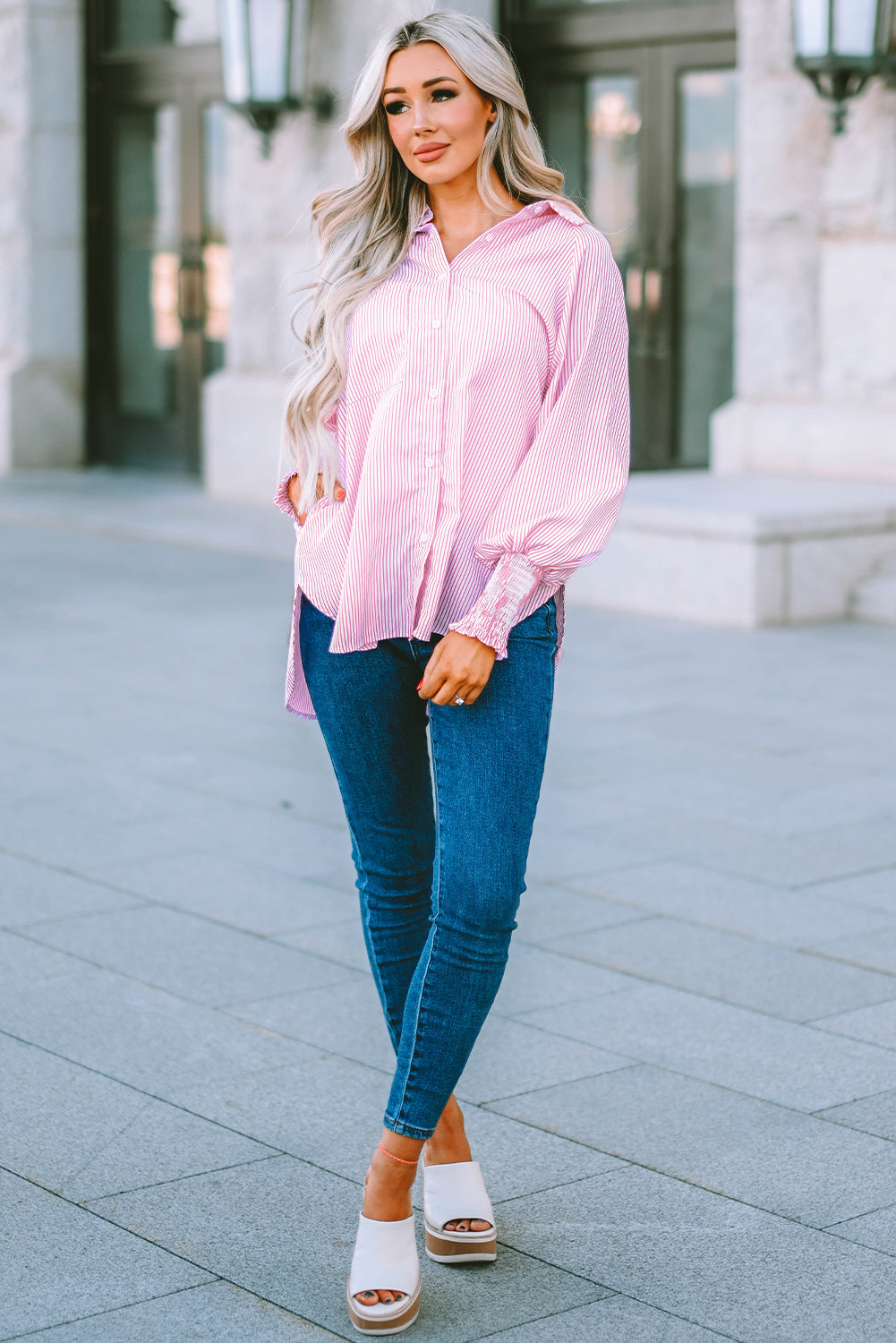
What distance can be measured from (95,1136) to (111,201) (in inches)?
490

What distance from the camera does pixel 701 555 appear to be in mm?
8430

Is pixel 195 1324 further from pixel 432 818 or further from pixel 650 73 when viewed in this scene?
pixel 650 73

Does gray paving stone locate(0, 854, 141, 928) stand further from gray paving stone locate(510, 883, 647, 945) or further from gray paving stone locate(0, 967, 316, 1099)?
gray paving stone locate(510, 883, 647, 945)

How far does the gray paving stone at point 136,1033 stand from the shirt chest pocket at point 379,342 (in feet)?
4.55

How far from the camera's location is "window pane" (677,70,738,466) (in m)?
11.2

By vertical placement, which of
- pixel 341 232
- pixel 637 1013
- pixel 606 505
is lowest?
pixel 637 1013

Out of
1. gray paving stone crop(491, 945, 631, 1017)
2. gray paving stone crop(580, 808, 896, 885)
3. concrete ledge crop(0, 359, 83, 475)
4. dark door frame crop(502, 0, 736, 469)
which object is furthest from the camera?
concrete ledge crop(0, 359, 83, 475)

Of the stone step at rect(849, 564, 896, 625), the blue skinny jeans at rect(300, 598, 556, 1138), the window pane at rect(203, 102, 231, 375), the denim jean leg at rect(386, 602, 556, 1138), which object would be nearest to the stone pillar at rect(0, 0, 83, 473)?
the window pane at rect(203, 102, 231, 375)

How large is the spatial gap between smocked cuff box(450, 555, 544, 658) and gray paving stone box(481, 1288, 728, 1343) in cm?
90

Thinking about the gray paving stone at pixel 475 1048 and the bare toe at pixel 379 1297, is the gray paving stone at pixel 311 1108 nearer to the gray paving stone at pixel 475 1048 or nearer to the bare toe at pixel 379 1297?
the gray paving stone at pixel 475 1048

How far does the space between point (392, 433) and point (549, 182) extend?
446 millimetres

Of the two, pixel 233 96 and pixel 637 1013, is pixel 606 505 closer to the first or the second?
pixel 637 1013

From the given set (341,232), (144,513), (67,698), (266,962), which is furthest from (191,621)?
(341,232)

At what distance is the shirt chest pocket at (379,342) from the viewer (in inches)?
105
